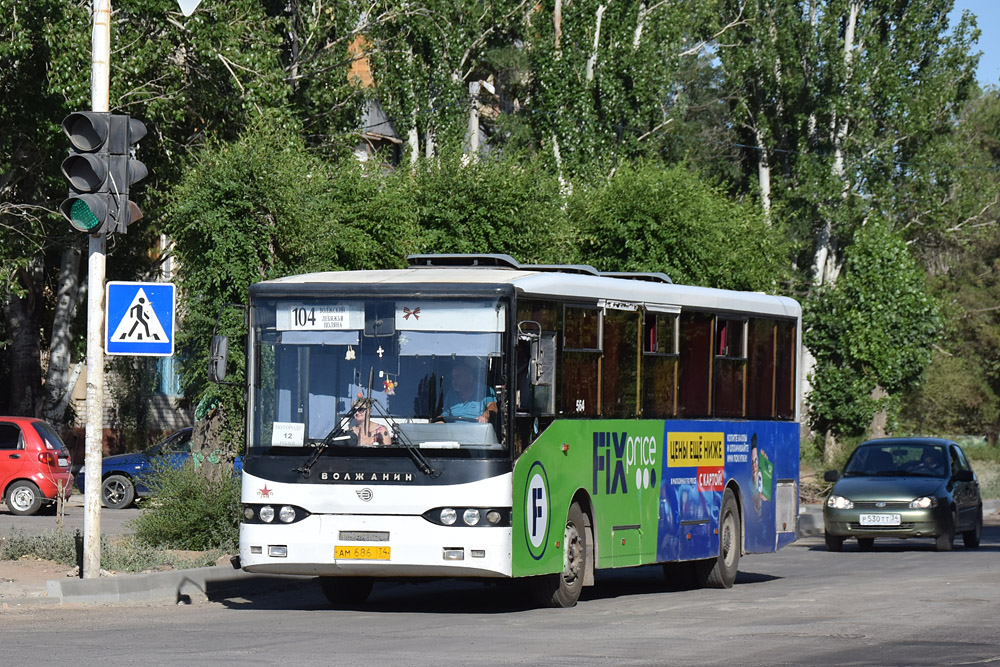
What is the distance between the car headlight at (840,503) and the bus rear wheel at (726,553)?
671cm

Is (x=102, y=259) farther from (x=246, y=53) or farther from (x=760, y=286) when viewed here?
(x=760, y=286)

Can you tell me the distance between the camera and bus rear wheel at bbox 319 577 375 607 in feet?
49.4

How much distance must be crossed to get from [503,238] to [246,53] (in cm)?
622

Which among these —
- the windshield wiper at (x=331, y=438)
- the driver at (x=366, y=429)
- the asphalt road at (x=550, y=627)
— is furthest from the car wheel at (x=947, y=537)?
the windshield wiper at (x=331, y=438)

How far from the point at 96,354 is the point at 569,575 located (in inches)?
182

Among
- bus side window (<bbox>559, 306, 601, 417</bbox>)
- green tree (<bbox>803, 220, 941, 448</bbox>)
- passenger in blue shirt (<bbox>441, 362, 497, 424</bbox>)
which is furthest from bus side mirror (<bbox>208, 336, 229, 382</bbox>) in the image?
green tree (<bbox>803, 220, 941, 448</bbox>)

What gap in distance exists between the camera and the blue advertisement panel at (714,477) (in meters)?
16.5

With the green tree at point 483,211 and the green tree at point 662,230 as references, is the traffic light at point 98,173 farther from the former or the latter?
the green tree at point 662,230

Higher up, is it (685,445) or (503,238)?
(503,238)

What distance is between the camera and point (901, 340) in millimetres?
47625

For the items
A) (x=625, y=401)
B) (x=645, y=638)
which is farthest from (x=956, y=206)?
(x=645, y=638)

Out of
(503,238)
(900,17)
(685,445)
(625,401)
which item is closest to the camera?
(625,401)

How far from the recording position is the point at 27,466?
2777 centimetres

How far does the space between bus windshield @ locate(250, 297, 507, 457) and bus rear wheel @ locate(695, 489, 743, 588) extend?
484 centimetres
